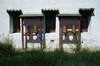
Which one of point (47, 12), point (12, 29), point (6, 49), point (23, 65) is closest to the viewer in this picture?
point (23, 65)

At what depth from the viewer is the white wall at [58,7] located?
6.46 m

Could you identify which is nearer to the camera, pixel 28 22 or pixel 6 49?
pixel 6 49

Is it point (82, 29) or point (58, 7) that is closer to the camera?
point (58, 7)

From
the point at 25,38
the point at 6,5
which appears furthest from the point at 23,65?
the point at 6,5

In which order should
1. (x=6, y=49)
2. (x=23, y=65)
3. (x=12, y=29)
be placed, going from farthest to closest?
(x=12, y=29) → (x=6, y=49) → (x=23, y=65)

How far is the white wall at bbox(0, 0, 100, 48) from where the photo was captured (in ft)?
21.2

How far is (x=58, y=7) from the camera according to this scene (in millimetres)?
6543

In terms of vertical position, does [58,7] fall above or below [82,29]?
above

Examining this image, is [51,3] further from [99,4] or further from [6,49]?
[6,49]

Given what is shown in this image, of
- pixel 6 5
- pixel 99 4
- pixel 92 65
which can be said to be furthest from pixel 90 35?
pixel 6 5

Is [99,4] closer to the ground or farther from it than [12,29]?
farther from it

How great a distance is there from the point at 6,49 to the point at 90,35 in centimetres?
598

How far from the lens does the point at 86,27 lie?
6926 millimetres

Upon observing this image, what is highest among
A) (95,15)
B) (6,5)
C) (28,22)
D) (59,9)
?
(6,5)
